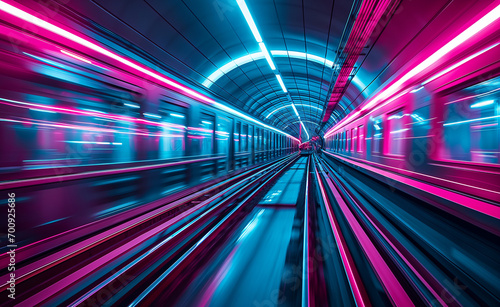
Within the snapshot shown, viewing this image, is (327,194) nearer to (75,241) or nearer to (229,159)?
(229,159)

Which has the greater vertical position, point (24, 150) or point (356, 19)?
point (356, 19)

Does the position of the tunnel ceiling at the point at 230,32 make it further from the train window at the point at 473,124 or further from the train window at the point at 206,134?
the train window at the point at 473,124

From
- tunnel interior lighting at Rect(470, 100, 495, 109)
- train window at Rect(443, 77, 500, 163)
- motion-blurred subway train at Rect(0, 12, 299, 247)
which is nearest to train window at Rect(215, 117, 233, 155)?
motion-blurred subway train at Rect(0, 12, 299, 247)

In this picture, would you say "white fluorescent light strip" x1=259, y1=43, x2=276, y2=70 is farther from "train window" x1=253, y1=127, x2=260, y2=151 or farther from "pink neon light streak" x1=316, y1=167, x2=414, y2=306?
"pink neon light streak" x1=316, y1=167, x2=414, y2=306

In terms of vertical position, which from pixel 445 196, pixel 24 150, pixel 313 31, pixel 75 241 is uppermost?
pixel 313 31

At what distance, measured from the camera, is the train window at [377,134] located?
21.5 feet

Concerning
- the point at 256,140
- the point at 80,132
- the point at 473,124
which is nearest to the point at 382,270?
the point at 473,124

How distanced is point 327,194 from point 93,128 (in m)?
6.10

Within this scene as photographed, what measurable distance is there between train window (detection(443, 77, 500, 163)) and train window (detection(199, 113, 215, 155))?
563cm

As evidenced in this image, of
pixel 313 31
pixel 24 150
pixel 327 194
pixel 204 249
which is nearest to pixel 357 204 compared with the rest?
pixel 327 194

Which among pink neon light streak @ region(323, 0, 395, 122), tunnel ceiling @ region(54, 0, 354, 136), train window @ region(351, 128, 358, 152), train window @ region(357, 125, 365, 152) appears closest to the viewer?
pink neon light streak @ region(323, 0, 395, 122)

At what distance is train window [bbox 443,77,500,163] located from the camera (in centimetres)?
252

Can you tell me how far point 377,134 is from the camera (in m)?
6.91

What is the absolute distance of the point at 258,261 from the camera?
2844 mm
